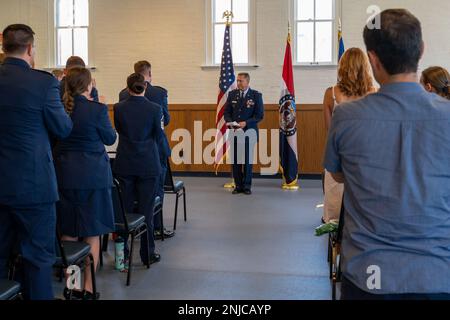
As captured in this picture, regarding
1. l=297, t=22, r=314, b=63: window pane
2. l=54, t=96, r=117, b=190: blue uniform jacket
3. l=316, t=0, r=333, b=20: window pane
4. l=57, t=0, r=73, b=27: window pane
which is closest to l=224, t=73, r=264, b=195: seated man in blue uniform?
l=297, t=22, r=314, b=63: window pane

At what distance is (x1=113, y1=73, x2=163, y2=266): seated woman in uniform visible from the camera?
14.2ft

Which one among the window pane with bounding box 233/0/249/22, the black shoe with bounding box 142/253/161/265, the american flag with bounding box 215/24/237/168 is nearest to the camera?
the black shoe with bounding box 142/253/161/265

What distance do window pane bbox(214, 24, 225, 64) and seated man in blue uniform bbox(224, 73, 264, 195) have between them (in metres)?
1.66

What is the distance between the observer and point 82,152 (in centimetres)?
352

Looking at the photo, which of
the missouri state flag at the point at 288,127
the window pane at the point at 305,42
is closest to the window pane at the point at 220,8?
the window pane at the point at 305,42

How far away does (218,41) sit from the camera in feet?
32.1

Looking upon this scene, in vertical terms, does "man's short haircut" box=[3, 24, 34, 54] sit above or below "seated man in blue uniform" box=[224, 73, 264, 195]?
above

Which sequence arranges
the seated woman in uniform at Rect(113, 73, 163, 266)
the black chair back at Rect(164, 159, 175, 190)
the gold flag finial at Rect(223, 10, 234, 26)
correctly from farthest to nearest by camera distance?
the gold flag finial at Rect(223, 10, 234, 26) < the black chair back at Rect(164, 159, 175, 190) < the seated woman in uniform at Rect(113, 73, 163, 266)

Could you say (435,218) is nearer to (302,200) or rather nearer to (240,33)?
(302,200)

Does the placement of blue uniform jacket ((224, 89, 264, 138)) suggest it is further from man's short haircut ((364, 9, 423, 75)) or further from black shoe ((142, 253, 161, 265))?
man's short haircut ((364, 9, 423, 75))

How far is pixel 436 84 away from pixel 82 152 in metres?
2.27
